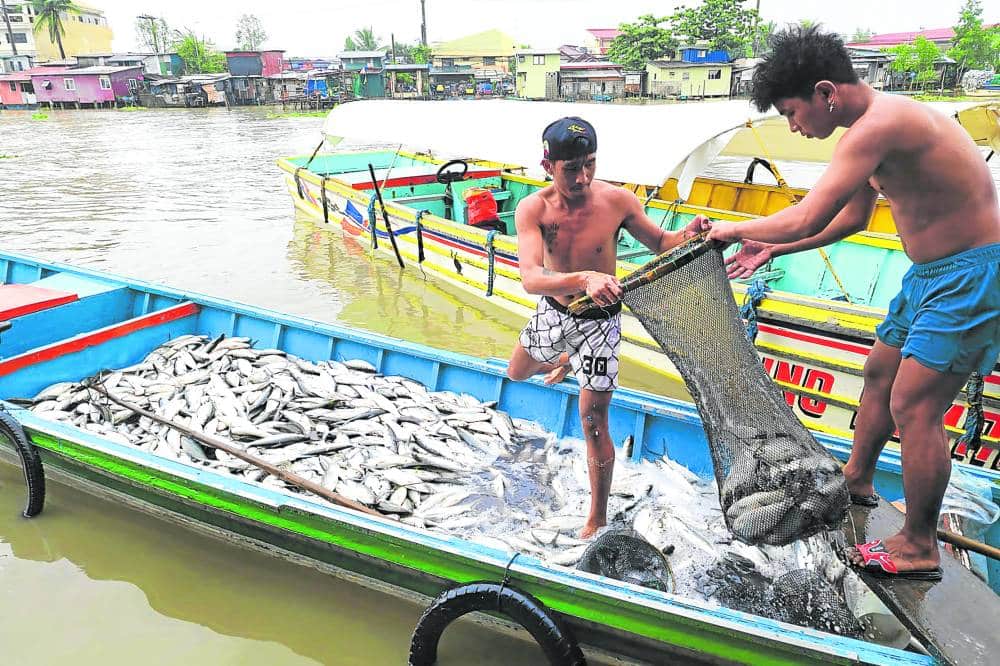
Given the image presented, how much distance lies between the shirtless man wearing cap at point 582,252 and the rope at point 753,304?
8.66 feet

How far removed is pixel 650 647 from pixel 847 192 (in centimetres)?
236

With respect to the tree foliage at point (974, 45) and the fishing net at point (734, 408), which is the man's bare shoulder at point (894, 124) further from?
the tree foliage at point (974, 45)

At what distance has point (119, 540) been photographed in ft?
16.4

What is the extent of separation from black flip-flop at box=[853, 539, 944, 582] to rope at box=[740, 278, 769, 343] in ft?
10.6

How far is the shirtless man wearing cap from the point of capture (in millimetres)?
3420

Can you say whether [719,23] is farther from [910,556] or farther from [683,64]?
[910,556]

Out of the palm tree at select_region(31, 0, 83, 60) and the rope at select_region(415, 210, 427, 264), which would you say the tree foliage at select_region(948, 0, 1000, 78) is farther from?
the palm tree at select_region(31, 0, 83, 60)

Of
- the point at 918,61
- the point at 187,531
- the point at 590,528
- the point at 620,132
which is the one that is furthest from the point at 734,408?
the point at 918,61

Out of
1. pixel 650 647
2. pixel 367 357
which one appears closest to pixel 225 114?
pixel 367 357

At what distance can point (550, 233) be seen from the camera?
3670 millimetres

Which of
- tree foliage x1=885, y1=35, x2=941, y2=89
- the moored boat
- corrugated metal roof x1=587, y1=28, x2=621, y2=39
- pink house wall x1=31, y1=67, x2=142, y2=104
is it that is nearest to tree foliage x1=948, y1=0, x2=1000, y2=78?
tree foliage x1=885, y1=35, x2=941, y2=89

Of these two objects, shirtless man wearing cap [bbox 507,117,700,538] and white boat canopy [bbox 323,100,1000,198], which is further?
white boat canopy [bbox 323,100,1000,198]

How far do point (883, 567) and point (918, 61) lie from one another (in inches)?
2166

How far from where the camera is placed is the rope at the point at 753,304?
6.09 meters
